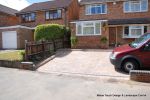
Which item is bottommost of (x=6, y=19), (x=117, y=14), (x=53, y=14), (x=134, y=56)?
(x=134, y=56)

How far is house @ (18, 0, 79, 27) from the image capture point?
27.3 m

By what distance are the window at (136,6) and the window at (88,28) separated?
478 cm

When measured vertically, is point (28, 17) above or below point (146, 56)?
above

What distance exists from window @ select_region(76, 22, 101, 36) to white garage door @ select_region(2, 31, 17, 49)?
30.6ft

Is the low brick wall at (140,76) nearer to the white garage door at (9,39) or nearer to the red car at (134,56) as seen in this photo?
the red car at (134,56)

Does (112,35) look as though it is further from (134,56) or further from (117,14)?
(134,56)

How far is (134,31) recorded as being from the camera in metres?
21.5

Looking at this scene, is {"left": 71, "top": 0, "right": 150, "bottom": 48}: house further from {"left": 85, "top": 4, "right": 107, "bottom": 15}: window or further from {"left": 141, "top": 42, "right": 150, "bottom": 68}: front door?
{"left": 141, "top": 42, "right": 150, "bottom": 68}: front door

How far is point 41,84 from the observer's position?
8969mm

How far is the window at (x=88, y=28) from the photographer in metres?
20.2

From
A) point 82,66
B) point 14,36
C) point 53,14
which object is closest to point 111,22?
point 53,14

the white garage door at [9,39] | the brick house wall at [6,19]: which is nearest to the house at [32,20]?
the white garage door at [9,39]

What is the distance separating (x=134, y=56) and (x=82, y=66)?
3.61 m

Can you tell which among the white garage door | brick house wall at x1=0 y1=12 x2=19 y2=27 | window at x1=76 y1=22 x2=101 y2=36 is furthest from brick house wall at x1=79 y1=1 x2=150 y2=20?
brick house wall at x1=0 y1=12 x2=19 y2=27
